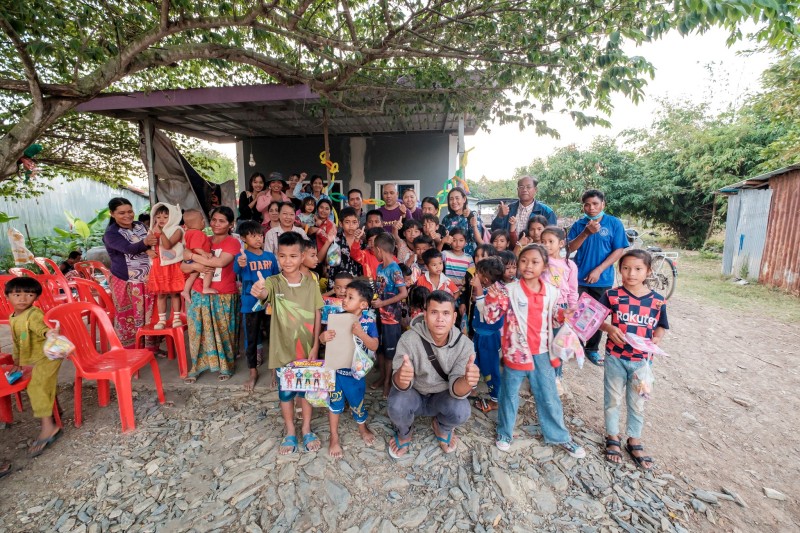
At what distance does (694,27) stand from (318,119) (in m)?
6.23

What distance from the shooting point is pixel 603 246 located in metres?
3.59

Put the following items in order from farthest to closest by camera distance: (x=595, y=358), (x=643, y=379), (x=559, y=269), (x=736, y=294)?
(x=736, y=294) → (x=595, y=358) → (x=559, y=269) → (x=643, y=379)

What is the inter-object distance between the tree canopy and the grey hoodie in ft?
7.86

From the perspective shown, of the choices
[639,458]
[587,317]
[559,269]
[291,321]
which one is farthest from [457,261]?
[639,458]

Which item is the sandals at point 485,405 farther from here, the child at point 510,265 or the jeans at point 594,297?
the jeans at point 594,297

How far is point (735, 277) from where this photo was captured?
878 centimetres

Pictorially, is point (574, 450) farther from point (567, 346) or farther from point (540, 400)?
point (567, 346)

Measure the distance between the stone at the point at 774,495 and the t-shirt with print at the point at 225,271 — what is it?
163 inches

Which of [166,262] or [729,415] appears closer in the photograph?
[729,415]

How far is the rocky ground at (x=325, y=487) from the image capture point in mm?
2000

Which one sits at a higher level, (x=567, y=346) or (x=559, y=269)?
(x=559, y=269)

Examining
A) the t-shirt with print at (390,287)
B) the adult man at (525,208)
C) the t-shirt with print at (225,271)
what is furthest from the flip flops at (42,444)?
the adult man at (525,208)

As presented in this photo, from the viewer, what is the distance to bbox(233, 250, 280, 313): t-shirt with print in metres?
3.13

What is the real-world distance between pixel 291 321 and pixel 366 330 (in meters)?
0.54
